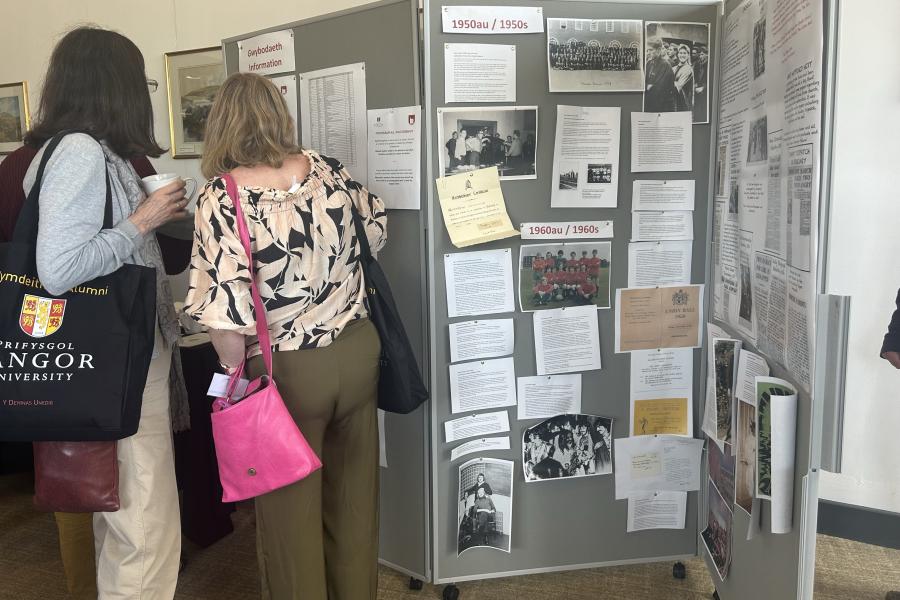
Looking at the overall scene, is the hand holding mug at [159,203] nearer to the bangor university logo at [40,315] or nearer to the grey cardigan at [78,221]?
the grey cardigan at [78,221]

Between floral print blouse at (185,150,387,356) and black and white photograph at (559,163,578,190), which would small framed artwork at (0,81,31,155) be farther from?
black and white photograph at (559,163,578,190)

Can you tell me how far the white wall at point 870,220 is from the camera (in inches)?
87.8

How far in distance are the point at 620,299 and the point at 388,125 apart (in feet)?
2.67

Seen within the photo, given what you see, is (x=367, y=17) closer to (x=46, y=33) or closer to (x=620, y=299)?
(x=620, y=299)

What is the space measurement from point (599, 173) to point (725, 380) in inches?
25.2

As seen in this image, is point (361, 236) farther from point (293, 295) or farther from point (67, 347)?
point (67, 347)

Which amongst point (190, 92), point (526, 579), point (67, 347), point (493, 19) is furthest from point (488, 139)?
point (190, 92)

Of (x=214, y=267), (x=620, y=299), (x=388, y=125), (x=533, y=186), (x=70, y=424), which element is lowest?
(x=70, y=424)

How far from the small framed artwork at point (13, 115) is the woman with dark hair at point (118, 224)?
2.93 meters

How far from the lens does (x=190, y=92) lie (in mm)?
3463

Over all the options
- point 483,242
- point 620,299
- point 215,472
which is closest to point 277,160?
point 483,242

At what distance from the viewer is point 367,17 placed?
1.96 metres

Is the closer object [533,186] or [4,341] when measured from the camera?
[4,341]

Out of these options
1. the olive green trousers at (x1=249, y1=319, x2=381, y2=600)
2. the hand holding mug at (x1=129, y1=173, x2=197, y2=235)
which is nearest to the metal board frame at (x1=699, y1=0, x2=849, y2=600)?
the olive green trousers at (x1=249, y1=319, x2=381, y2=600)
